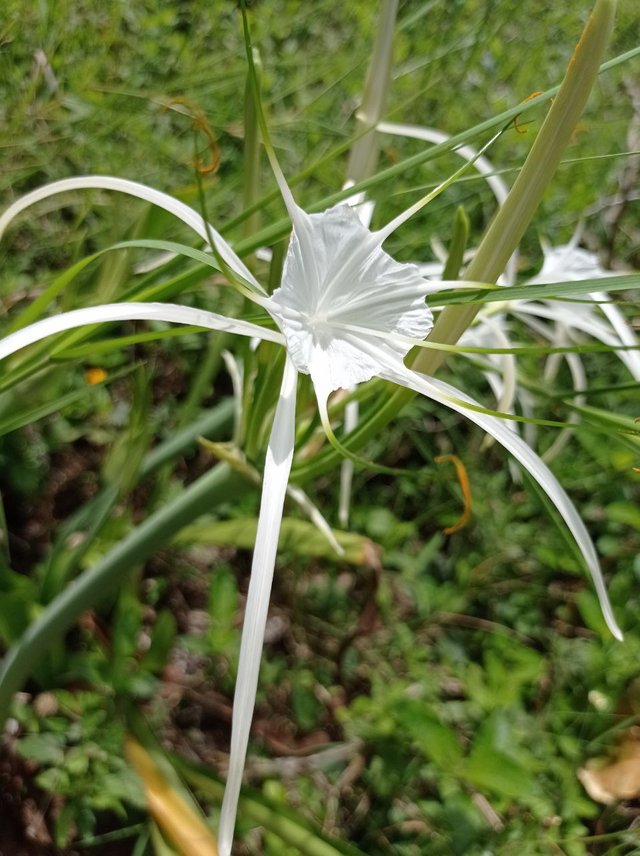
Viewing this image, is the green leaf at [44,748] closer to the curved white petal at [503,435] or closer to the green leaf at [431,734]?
the green leaf at [431,734]

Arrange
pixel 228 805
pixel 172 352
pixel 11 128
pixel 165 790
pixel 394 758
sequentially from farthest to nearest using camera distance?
pixel 172 352
pixel 11 128
pixel 394 758
pixel 165 790
pixel 228 805

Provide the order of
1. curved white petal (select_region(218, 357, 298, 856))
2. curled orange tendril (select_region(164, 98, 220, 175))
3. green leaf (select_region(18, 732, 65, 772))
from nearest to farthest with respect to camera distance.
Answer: curved white petal (select_region(218, 357, 298, 856)) → curled orange tendril (select_region(164, 98, 220, 175)) → green leaf (select_region(18, 732, 65, 772))

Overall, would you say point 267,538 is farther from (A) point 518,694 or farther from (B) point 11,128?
(B) point 11,128

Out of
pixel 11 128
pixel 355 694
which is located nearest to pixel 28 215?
pixel 11 128

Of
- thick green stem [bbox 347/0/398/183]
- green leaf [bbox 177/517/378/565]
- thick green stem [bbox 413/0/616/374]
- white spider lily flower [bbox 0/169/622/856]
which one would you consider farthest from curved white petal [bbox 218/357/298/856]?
green leaf [bbox 177/517/378/565]

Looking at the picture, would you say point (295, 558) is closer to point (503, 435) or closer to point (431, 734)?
point (431, 734)

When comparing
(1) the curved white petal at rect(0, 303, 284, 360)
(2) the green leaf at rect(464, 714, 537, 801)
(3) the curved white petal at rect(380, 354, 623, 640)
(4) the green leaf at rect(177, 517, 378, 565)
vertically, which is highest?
(1) the curved white petal at rect(0, 303, 284, 360)

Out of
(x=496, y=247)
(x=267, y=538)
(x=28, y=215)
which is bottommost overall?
(x=267, y=538)

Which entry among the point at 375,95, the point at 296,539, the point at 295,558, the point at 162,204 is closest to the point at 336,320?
the point at 162,204

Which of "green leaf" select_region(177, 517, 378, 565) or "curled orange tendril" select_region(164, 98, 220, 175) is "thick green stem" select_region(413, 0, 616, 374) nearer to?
"curled orange tendril" select_region(164, 98, 220, 175)
